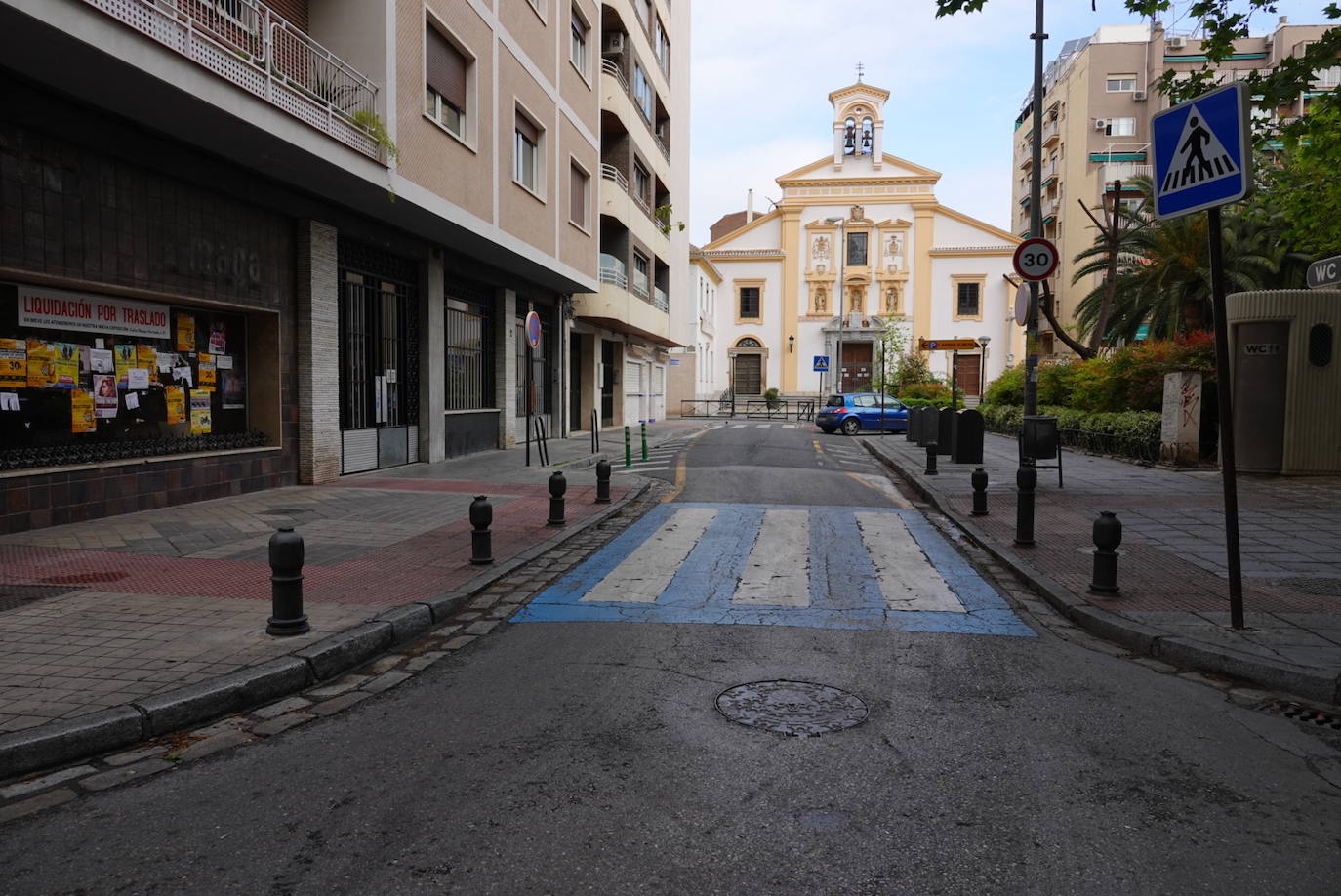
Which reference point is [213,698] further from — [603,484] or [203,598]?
[603,484]

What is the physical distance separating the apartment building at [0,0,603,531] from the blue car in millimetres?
14249

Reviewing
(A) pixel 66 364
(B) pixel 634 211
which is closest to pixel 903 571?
(A) pixel 66 364

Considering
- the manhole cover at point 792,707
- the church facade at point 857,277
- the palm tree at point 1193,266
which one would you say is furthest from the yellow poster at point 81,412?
the church facade at point 857,277

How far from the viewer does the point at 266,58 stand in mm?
9414

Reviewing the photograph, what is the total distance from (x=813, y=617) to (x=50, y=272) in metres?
7.82

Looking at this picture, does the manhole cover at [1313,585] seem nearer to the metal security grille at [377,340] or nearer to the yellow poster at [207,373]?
the yellow poster at [207,373]

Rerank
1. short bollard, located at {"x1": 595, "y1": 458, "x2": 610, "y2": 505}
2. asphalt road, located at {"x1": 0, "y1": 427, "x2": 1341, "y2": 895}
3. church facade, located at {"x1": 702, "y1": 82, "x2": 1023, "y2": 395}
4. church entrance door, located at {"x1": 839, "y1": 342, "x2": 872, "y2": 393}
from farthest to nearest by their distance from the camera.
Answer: church entrance door, located at {"x1": 839, "y1": 342, "x2": 872, "y2": 393} → church facade, located at {"x1": 702, "y1": 82, "x2": 1023, "y2": 395} → short bollard, located at {"x1": 595, "y1": 458, "x2": 610, "y2": 505} → asphalt road, located at {"x1": 0, "y1": 427, "x2": 1341, "y2": 895}

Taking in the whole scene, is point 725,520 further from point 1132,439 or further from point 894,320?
point 894,320

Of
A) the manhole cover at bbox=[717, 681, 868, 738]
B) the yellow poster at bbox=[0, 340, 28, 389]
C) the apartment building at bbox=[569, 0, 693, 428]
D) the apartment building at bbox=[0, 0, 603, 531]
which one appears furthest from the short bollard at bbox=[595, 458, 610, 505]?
the apartment building at bbox=[569, 0, 693, 428]

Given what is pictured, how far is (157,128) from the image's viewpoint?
9.26m

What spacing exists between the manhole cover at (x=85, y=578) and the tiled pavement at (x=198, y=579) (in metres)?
0.01

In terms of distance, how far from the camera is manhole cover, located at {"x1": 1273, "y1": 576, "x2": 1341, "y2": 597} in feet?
21.1

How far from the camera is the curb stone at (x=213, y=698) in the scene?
11.9 ft

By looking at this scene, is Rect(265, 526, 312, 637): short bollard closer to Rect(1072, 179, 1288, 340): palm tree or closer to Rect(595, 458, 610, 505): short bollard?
Rect(595, 458, 610, 505): short bollard
